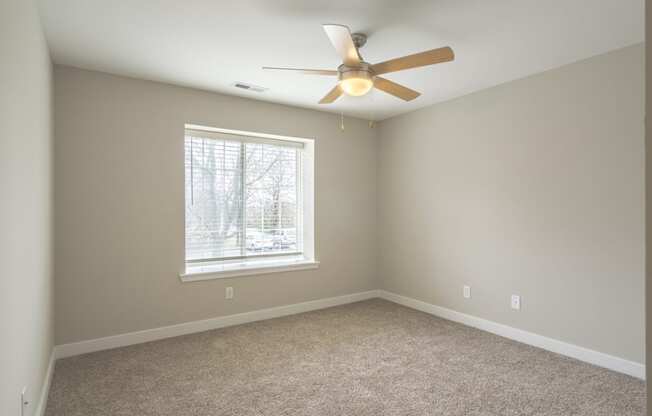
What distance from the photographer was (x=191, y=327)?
3.64 metres

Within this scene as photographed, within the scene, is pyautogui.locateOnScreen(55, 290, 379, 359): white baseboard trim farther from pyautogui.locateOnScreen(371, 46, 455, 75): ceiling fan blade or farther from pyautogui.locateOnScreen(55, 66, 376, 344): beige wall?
pyautogui.locateOnScreen(371, 46, 455, 75): ceiling fan blade

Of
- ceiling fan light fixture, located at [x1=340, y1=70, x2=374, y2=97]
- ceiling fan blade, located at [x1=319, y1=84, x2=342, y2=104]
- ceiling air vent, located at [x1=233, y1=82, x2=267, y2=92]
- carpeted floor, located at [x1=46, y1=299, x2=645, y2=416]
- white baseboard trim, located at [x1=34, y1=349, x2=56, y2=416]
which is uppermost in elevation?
ceiling air vent, located at [x1=233, y1=82, x2=267, y2=92]

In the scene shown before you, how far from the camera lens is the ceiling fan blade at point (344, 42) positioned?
6.42ft

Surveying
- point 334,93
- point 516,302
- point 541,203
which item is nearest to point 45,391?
point 334,93

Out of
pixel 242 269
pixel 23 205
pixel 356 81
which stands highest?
pixel 356 81

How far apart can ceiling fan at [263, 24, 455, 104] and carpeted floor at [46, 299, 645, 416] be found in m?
2.01

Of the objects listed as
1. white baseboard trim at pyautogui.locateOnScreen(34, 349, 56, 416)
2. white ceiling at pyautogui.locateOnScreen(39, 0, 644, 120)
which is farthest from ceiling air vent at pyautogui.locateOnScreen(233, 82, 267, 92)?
white baseboard trim at pyautogui.locateOnScreen(34, 349, 56, 416)

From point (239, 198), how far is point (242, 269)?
0.77 metres

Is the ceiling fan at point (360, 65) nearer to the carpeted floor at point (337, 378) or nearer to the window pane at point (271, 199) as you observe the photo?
the window pane at point (271, 199)

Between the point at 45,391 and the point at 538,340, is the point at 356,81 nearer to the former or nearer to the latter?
the point at 538,340

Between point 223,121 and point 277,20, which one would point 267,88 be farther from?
point 277,20

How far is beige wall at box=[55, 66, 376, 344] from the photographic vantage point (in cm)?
310

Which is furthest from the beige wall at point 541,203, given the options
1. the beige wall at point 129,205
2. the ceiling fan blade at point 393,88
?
the beige wall at point 129,205

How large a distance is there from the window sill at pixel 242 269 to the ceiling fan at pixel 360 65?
83.6 inches
